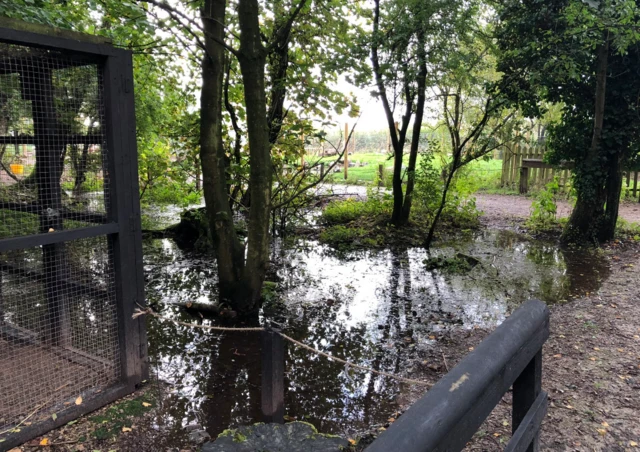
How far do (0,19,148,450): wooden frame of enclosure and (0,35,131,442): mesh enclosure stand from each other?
34mm

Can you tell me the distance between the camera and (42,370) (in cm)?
355

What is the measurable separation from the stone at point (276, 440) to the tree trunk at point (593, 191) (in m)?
8.38

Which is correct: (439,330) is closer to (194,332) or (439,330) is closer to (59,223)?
(194,332)

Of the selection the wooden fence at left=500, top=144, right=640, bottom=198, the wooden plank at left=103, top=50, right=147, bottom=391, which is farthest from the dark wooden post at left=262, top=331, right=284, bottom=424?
the wooden fence at left=500, top=144, right=640, bottom=198

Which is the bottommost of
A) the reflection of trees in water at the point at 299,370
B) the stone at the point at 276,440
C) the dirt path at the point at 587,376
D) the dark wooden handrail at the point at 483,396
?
the reflection of trees in water at the point at 299,370

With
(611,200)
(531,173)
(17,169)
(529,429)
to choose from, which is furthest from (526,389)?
(531,173)

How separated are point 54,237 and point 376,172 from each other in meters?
13.3

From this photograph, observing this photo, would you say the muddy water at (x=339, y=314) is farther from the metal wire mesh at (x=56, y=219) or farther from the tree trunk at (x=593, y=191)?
the tree trunk at (x=593, y=191)

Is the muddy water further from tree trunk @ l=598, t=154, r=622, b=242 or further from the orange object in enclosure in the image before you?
the orange object in enclosure

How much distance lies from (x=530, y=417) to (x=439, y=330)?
375cm

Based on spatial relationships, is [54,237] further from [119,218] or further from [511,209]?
[511,209]

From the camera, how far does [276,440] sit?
2.76 m

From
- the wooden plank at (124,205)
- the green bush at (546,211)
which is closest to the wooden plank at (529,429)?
the wooden plank at (124,205)

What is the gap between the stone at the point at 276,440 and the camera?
2.67 metres
